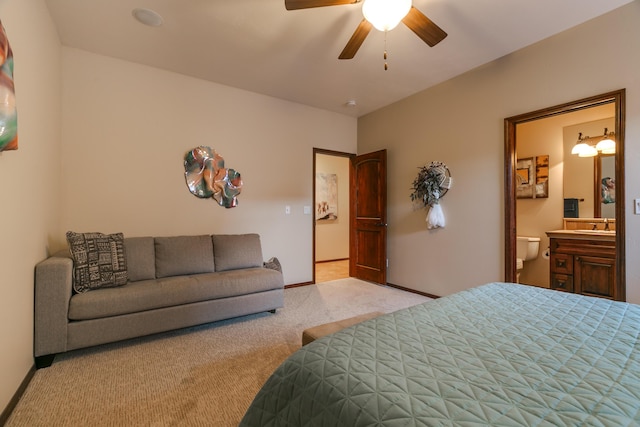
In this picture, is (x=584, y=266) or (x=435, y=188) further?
(x=435, y=188)

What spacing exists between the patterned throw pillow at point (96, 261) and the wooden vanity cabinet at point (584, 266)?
474cm

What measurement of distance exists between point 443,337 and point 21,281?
7.89 ft

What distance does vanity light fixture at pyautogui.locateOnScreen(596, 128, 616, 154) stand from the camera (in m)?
3.60

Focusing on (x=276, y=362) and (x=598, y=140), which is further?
(x=598, y=140)

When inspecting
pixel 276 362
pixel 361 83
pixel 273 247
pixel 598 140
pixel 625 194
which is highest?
pixel 361 83

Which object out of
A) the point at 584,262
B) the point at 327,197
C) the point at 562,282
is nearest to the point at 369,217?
the point at 327,197

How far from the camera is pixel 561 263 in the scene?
355cm

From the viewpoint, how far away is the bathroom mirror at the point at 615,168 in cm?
239

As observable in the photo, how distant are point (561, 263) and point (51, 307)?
506 cm

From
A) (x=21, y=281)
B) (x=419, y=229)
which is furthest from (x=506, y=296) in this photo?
(x=21, y=281)

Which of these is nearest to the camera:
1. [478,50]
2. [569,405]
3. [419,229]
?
[569,405]

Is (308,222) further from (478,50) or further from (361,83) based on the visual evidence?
(478,50)

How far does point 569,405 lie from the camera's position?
0.70 meters

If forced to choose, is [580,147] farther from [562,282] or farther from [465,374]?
[465,374]
